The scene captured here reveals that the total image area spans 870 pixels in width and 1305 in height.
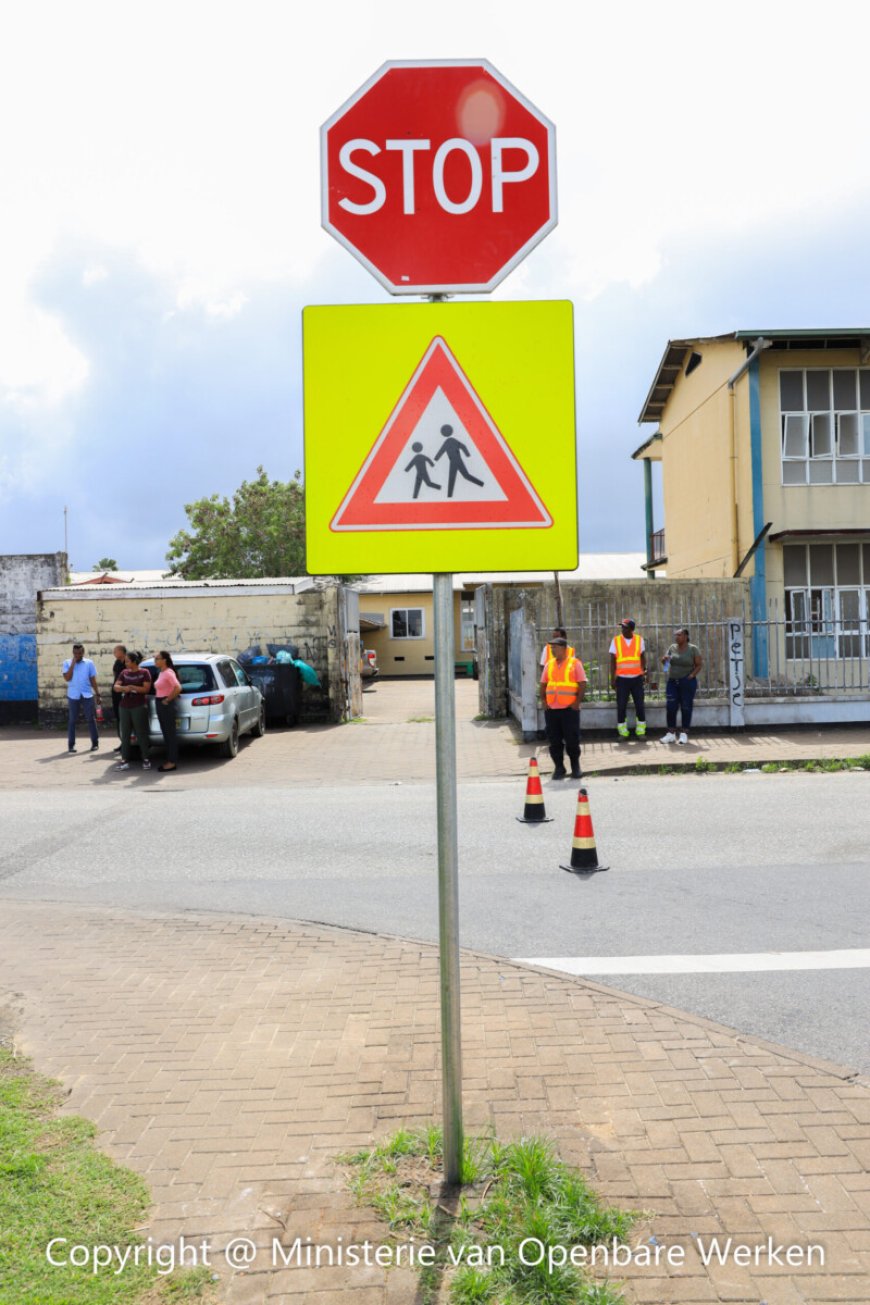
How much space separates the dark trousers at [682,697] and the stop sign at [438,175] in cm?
1266

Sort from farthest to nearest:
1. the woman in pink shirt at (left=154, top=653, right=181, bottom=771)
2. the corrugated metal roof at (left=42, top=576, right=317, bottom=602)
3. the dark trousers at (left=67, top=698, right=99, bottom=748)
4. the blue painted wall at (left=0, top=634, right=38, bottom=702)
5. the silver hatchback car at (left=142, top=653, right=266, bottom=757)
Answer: the blue painted wall at (left=0, top=634, right=38, bottom=702) → the corrugated metal roof at (left=42, top=576, right=317, bottom=602) → the dark trousers at (left=67, top=698, right=99, bottom=748) → the silver hatchback car at (left=142, top=653, right=266, bottom=757) → the woman in pink shirt at (left=154, top=653, right=181, bottom=771)

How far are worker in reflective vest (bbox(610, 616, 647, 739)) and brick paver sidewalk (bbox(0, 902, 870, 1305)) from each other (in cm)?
988

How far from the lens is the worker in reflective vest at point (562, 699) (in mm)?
11758

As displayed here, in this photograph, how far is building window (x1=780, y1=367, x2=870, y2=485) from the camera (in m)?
21.0

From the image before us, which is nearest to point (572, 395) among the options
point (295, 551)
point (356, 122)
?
point (356, 122)

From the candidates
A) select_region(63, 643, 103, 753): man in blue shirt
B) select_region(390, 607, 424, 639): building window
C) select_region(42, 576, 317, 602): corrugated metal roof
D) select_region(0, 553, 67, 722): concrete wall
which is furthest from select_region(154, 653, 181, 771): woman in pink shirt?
select_region(390, 607, 424, 639): building window

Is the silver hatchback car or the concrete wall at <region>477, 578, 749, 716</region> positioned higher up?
the concrete wall at <region>477, 578, 749, 716</region>

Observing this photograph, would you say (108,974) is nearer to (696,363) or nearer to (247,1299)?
(247,1299)

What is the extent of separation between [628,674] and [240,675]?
6.25 m

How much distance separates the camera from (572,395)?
3086mm

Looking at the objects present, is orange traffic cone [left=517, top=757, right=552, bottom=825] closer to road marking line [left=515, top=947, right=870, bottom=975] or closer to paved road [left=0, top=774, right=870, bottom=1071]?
paved road [left=0, top=774, right=870, bottom=1071]

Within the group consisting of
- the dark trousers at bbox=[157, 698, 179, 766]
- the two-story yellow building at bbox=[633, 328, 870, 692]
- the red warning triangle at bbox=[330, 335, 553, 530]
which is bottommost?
the dark trousers at bbox=[157, 698, 179, 766]

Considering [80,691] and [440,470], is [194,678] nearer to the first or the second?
[80,691]

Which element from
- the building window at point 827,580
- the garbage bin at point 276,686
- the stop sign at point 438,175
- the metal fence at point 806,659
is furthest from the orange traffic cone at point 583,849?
the building window at point 827,580
